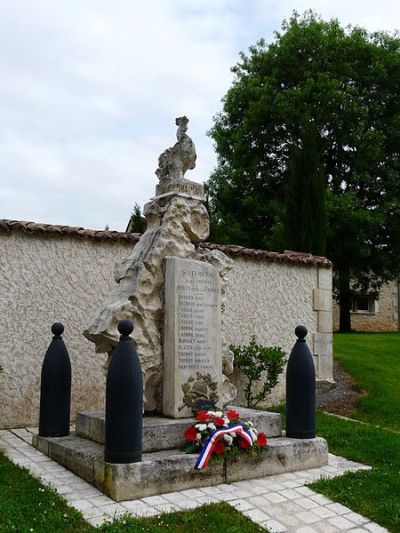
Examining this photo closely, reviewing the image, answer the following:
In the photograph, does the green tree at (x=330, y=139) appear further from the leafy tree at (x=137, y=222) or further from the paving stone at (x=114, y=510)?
the paving stone at (x=114, y=510)

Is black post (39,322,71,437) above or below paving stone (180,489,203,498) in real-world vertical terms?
above

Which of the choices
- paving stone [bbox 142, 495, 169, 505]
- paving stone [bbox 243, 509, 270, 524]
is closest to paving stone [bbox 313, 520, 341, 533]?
paving stone [bbox 243, 509, 270, 524]

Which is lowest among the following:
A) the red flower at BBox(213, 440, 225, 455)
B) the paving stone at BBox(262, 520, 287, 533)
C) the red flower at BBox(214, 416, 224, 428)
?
the paving stone at BBox(262, 520, 287, 533)

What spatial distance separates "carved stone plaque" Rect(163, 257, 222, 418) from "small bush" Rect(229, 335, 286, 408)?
293 cm

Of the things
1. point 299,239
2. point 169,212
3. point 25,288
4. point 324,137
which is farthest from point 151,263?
point 324,137

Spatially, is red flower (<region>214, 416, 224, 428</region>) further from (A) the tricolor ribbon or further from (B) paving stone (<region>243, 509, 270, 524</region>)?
(B) paving stone (<region>243, 509, 270, 524</region>)

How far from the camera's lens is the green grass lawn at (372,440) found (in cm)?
464

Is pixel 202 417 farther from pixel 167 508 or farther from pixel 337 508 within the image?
pixel 337 508

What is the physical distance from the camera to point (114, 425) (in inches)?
177

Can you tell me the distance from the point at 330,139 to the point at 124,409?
1780 centimetres

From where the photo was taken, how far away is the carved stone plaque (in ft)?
18.1

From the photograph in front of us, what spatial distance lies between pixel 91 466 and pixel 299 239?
38.9 ft

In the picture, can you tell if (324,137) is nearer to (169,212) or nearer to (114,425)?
(169,212)

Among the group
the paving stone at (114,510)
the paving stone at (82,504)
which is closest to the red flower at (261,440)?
the paving stone at (114,510)
